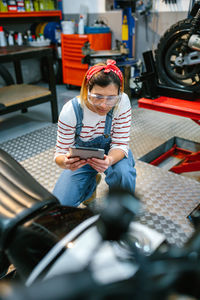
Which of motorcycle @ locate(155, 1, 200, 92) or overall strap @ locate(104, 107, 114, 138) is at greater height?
motorcycle @ locate(155, 1, 200, 92)

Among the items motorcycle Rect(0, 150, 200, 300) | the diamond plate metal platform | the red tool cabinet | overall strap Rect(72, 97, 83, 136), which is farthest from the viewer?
the red tool cabinet

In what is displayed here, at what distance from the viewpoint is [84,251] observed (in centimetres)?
55

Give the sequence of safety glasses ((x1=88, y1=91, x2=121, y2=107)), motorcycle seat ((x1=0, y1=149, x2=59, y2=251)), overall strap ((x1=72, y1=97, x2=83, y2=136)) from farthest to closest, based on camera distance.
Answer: overall strap ((x1=72, y1=97, x2=83, y2=136)) → safety glasses ((x1=88, y1=91, x2=121, y2=107)) → motorcycle seat ((x1=0, y1=149, x2=59, y2=251))

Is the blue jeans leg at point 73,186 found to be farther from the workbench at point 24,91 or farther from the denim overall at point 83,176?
the workbench at point 24,91

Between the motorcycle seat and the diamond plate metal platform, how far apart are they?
0.20 metres

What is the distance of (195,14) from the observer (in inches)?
72.8

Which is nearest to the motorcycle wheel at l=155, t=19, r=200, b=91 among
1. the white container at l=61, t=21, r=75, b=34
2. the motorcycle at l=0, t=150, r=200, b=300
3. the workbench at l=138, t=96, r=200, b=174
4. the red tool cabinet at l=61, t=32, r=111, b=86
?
the workbench at l=138, t=96, r=200, b=174

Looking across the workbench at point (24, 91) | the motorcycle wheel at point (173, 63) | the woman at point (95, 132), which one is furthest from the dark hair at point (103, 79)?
the workbench at point (24, 91)

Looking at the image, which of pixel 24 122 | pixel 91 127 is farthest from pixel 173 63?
pixel 24 122

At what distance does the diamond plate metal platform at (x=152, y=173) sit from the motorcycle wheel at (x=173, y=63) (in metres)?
0.75

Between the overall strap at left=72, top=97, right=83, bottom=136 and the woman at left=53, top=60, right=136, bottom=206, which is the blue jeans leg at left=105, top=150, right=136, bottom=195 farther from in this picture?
the overall strap at left=72, top=97, right=83, bottom=136

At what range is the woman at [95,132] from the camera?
1.25 meters

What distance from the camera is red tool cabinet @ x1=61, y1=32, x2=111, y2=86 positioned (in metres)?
4.59

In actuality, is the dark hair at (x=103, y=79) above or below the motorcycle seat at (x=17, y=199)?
above
